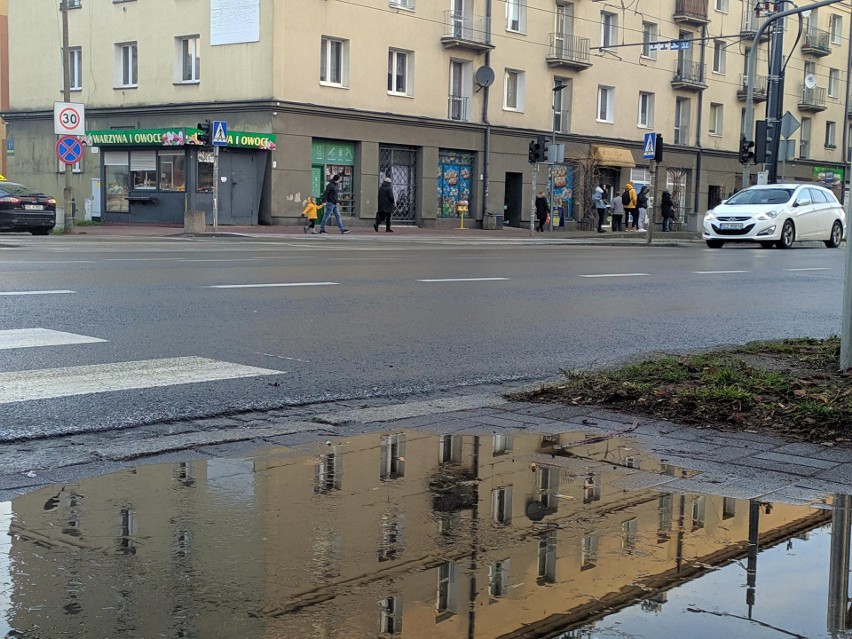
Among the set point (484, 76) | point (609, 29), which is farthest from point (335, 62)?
point (609, 29)

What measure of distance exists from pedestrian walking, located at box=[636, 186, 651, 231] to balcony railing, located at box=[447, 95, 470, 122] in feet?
26.8

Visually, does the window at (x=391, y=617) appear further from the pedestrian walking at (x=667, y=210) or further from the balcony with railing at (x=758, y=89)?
the balcony with railing at (x=758, y=89)

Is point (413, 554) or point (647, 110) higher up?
point (647, 110)

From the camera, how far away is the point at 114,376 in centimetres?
676

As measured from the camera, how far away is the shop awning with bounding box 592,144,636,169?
4666 centimetres

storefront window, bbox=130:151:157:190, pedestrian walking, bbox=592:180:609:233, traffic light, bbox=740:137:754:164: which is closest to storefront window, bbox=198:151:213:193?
storefront window, bbox=130:151:157:190

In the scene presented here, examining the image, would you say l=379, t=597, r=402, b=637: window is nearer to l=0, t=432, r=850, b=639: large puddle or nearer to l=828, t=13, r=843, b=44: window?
l=0, t=432, r=850, b=639: large puddle

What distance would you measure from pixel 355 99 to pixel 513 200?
986 cm

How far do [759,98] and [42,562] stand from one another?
56518 millimetres

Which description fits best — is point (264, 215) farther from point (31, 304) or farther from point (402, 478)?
point (402, 478)

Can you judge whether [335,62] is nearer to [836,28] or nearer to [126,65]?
[126,65]

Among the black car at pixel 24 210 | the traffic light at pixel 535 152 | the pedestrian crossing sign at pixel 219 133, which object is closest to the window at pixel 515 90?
the traffic light at pixel 535 152

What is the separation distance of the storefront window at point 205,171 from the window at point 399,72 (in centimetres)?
709

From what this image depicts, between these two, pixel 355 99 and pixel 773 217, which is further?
pixel 355 99
